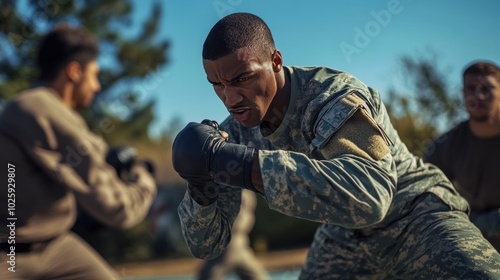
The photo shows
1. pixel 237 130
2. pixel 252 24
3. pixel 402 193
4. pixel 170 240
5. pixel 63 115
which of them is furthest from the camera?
pixel 170 240

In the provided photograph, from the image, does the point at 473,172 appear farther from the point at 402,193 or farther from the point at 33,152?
the point at 33,152

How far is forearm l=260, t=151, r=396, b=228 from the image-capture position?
2289 mm

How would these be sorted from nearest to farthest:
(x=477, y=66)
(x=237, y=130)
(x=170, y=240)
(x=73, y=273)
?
(x=237, y=130) → (x=73, y=273) → (x=477, y=66) → (x=170, y=240)

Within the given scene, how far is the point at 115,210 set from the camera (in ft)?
13.6

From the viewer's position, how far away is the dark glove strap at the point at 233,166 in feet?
7.61

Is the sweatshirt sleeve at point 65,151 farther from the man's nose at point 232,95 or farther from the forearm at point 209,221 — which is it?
the man's nose at point 232,95

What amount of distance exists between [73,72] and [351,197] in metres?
2.70

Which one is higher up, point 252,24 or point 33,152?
point 252,24

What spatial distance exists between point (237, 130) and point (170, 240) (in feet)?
47.7

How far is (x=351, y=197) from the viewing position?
7.48ft

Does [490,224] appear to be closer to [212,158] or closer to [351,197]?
[351,197]

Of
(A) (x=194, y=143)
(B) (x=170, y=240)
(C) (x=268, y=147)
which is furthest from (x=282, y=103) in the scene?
(B) (x=170, y=240)

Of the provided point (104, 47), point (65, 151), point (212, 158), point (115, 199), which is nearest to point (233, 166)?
point (212, 158)

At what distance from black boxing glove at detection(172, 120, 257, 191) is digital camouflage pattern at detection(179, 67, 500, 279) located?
2.9 inches
